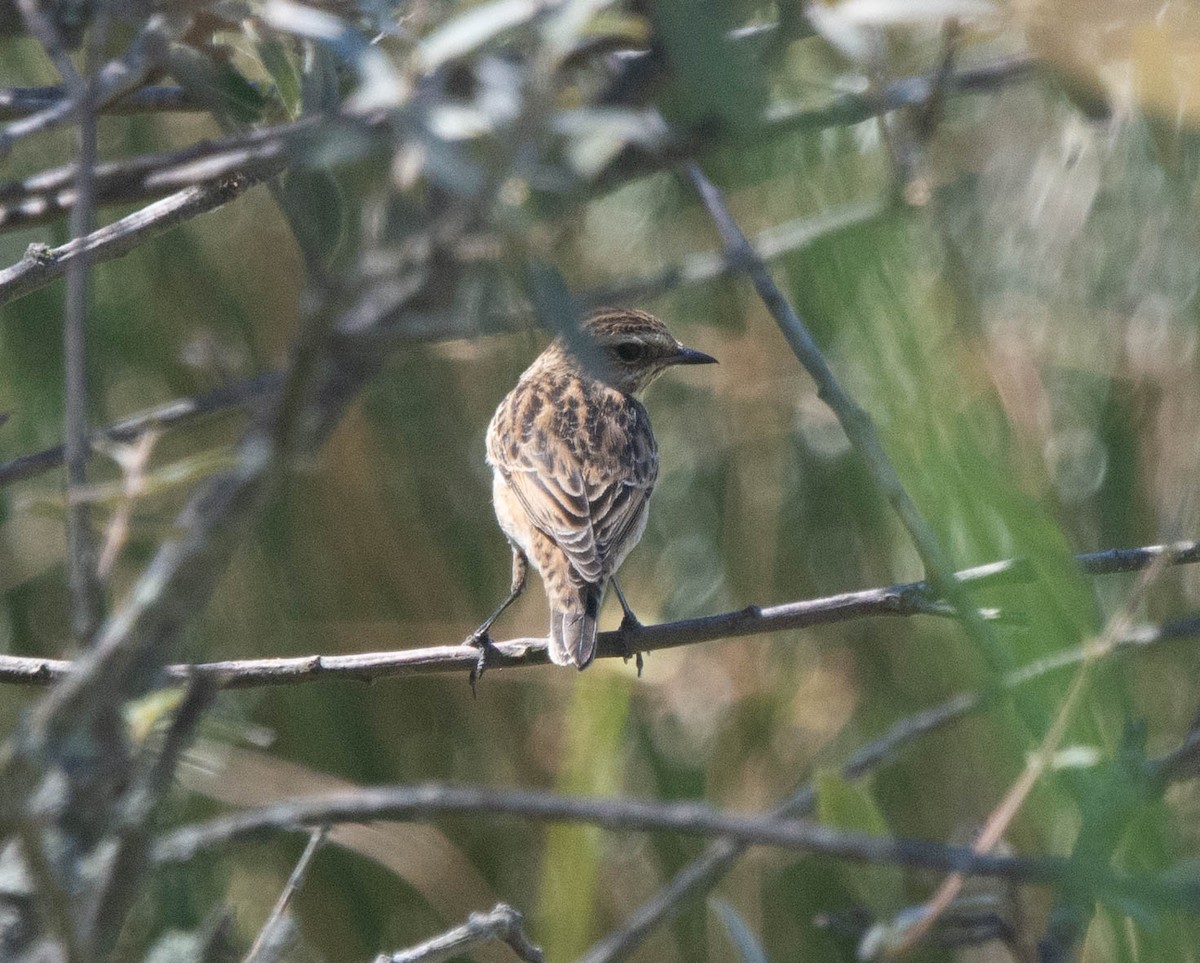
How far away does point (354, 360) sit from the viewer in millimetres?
1486

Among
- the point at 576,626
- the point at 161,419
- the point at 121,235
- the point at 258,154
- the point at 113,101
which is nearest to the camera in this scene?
the point at 258,154

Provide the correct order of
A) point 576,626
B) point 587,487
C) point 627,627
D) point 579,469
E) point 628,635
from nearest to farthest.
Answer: point 628,635
point 576,626
point 627,627
point 587,487
point 579,469

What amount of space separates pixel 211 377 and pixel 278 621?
3.06 feet

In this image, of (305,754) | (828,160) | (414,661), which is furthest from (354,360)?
(305,754)

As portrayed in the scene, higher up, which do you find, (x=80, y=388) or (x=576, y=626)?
(x=576, y=626)

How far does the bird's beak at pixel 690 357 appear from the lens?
18.0ft

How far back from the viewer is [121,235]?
8.43 feet

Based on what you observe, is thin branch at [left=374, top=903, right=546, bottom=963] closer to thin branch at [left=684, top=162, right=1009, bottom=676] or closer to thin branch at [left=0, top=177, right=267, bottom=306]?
thin branch at [left=684, top=162, right=1009, bottom=676]

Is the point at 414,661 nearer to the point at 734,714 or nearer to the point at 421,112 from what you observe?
the point at 421,112

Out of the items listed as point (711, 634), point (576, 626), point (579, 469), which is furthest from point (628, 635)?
point (579, 469)

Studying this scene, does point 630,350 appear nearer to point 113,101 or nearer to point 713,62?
point 113,101

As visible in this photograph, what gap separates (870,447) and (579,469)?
2.87 metres

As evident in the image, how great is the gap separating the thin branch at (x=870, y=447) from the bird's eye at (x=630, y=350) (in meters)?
2.63

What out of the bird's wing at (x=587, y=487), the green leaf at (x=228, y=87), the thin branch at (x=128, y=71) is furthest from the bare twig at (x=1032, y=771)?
the bird's wing at (x=587, y=487)
